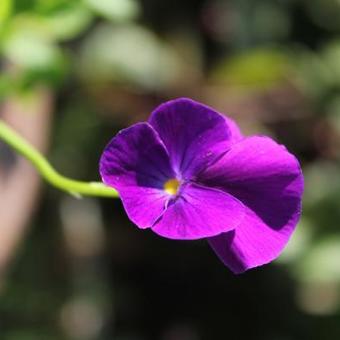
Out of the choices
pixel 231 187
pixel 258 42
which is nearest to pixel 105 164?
pixel 231 187

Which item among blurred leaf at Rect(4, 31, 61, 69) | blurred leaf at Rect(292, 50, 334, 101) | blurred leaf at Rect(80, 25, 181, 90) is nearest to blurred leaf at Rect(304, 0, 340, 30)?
blurred leaf at Rect(292, 50, 334, 101)

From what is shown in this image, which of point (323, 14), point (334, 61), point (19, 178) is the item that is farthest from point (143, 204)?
point (323, 14)

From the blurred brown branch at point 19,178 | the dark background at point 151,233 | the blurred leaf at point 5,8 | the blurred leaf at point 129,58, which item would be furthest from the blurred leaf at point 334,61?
the blurred leaf at point 5,8

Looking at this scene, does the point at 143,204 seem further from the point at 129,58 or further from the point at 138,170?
the point at 129,58

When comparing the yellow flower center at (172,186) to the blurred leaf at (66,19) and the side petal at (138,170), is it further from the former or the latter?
the blurred leaf at (66,19)

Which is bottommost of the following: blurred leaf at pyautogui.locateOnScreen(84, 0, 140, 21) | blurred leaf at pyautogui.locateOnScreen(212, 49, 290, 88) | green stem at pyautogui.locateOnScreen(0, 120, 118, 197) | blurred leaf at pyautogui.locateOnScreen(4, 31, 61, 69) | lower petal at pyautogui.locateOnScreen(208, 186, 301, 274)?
blurred leaf at pyautogui.locateOnScreen(212, 49, 290, 88)

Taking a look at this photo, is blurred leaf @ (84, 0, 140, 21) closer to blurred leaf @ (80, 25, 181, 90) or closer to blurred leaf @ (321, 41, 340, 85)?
blurred leaf @ (80, 25, 181, 90)

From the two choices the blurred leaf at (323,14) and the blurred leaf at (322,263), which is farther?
the blurred leaf at (323,14)

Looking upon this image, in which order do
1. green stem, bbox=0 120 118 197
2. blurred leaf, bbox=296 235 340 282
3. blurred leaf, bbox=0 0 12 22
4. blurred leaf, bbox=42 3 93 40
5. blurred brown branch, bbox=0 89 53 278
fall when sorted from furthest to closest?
blurred leaf, bbox=296 235 340 282, blurred brown branch, bbox=0 89 53 278, blurred leaf, bbox=42 3 93 40, blurred leaf, bbox=0 0 12 22, green stem, bbox=0 120 118 197
